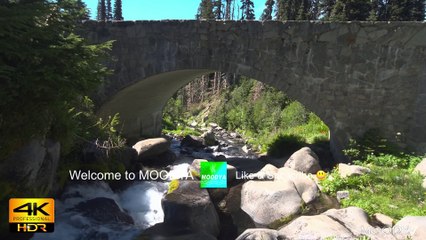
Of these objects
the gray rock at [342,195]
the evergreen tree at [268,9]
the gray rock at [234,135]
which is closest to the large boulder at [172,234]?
the gray rock at [342,195]

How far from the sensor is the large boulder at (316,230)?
213 inches

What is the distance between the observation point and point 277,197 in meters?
7.26

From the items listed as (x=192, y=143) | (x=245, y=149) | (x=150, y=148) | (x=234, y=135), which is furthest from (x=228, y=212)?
(x=234, y=135)

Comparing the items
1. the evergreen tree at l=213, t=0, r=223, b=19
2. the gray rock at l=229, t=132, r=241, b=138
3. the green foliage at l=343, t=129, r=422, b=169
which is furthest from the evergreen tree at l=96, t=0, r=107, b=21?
the green foliage at l=343, t=129, r=422, b=169

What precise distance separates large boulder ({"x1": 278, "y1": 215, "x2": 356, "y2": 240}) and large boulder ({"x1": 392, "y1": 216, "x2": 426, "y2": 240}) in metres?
0.70

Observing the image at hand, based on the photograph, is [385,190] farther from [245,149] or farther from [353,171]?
[245,149]

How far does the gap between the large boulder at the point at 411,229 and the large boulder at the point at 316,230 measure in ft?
2.29

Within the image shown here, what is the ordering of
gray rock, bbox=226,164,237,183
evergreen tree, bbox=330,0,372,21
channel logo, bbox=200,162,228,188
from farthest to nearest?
evergreen tree, bbox=330,0,372,21 → gray rock, bbox=226,164,237,183 → channel logo, bbox=200,162,228,188

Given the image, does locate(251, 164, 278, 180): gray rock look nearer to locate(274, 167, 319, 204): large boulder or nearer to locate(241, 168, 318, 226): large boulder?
locate(274, 167, 319, 204): large boulder

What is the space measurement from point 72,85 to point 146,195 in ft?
14.3

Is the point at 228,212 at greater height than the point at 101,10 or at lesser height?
lesser

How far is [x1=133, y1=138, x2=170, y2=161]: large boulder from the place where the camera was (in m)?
12.1

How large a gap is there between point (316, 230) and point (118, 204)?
4.63 metres

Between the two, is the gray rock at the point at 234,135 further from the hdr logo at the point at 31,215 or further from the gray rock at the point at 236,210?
the hdr logo at the point at 31,215
